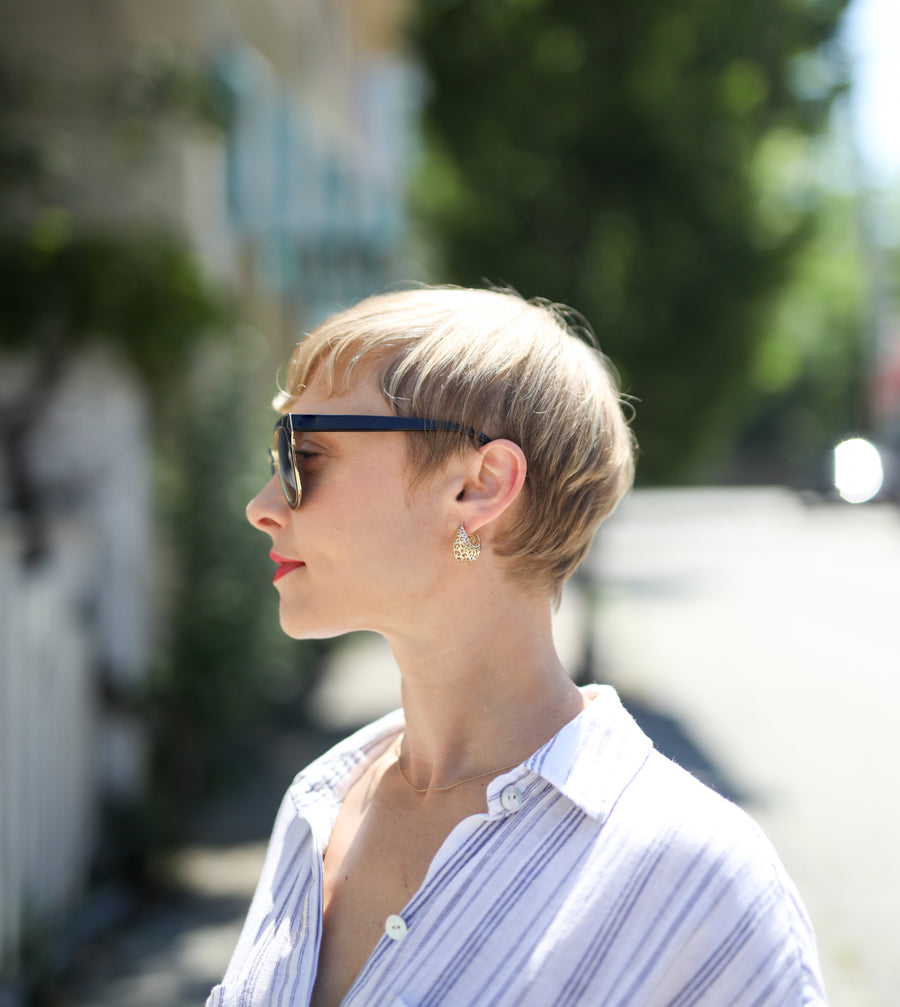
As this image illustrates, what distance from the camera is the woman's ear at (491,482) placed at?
1.22 m

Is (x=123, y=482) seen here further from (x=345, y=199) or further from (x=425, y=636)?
(x=345, y=199)

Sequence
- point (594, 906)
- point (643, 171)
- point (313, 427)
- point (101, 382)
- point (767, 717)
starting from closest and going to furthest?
point (594, 906) < point (313, 427) < point (101, 382) < point (643, 171) < point (767, 717)

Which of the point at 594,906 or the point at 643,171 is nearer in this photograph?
the point at 594,906

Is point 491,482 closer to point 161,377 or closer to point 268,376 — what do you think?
point 161,377

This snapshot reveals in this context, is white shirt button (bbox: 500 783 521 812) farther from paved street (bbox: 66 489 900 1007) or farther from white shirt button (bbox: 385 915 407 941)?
paved street (bbox: 66 489 900 1007)

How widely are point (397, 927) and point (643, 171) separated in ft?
20.1

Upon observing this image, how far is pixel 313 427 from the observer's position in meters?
1.27

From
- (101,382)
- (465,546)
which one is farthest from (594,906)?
(101,382)

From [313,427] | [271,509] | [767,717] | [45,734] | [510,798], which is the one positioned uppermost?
[313,427]

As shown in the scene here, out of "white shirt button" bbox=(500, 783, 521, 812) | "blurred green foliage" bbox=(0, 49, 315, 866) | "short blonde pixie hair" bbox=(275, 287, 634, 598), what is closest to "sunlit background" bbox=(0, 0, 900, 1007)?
"blurred green foliage" bbox=(0, 49, 315, 866)

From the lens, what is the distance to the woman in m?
1.06

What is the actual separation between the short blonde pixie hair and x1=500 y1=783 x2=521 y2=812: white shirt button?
0.85 ft

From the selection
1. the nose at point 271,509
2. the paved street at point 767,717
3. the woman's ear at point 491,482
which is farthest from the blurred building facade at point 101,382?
the woman's ear at point 491,482

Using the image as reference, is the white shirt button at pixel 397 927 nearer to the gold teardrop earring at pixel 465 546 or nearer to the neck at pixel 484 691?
the neck at pixel 484 691
